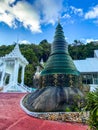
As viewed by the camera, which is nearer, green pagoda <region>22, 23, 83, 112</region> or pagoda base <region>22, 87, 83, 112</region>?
pagoda base <region>22, 87, 83, 112</region>

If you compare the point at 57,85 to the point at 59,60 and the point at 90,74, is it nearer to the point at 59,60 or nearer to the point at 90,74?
the point at 59,60

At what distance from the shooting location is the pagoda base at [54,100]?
402 inches

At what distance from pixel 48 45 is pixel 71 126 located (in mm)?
43424

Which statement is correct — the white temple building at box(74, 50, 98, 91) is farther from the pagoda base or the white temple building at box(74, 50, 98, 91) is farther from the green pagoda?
the pagoda base

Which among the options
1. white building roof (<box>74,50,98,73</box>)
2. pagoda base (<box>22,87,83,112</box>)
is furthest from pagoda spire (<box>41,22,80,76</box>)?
white building roof (<box>74,50,98,73</box>)

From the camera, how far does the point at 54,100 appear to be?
1054 cm

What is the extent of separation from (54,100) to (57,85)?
1778 mm

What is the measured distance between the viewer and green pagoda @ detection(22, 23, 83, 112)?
410 inches

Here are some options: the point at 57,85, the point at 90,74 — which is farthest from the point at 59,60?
the point at 90,74

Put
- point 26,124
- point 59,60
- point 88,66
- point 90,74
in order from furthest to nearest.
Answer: point 88,66
point 90,74
point 59,60
point 26,124

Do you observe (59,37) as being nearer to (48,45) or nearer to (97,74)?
(97,74)

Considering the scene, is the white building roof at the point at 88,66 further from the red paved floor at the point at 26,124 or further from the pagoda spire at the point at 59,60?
the red paved floor at the point at 26,124

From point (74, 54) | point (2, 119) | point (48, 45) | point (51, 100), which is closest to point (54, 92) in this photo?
point (51, 100)

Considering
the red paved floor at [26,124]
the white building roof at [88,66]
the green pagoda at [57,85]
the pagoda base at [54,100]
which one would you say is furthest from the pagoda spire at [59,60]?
the white building roof at [88,66]
